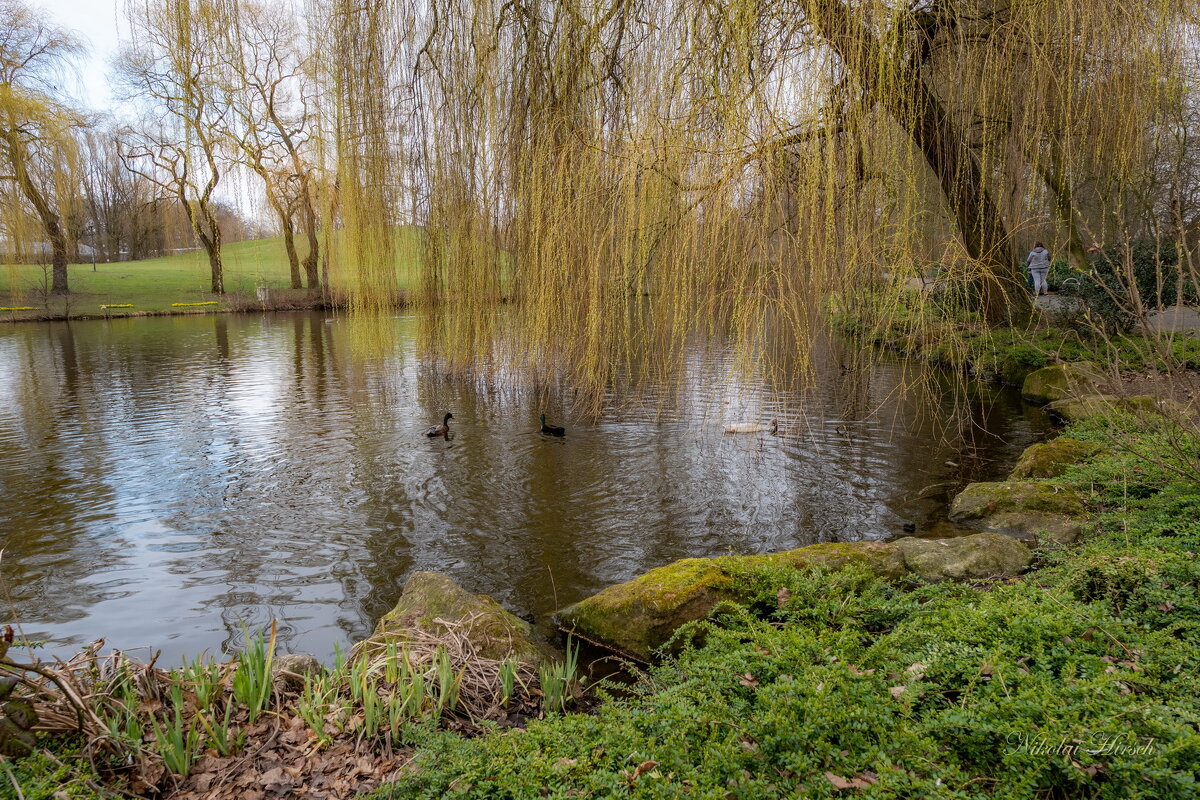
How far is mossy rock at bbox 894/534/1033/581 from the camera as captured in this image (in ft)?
11.0

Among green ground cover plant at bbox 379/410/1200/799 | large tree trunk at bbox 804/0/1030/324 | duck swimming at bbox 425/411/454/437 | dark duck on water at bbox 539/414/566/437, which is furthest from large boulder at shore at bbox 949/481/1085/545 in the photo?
duck swimming at bbox 425/411/454/437

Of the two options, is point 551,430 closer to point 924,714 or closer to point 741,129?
point 741,129

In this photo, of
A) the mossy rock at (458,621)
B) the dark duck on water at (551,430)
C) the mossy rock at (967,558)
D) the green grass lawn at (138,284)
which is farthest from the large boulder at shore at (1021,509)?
the green grass lawn at (138,284)

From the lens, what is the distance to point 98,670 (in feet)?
7.55

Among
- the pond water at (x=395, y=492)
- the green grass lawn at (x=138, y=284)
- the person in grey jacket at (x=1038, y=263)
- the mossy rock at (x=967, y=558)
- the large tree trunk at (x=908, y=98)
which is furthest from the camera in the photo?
the green grass lawn at (x=138, y=284)

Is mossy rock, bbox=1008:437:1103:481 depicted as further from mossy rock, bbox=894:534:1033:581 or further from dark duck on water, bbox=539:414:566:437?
dark duck on water, bbox=539:414:566:437

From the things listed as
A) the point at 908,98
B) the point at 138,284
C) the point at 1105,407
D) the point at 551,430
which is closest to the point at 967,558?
the point at 908,98

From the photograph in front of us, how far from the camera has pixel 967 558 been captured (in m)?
3.44

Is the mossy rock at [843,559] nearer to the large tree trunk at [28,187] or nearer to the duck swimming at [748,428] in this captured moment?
the duck swimming at [748,428]

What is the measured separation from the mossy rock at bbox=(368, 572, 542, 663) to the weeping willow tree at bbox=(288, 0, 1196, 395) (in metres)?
1.74

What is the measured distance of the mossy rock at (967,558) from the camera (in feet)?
11.0

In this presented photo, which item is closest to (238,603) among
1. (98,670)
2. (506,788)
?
(98,670)

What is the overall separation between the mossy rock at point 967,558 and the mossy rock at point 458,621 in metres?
1.92

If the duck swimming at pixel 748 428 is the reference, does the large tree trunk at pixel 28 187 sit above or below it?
above
